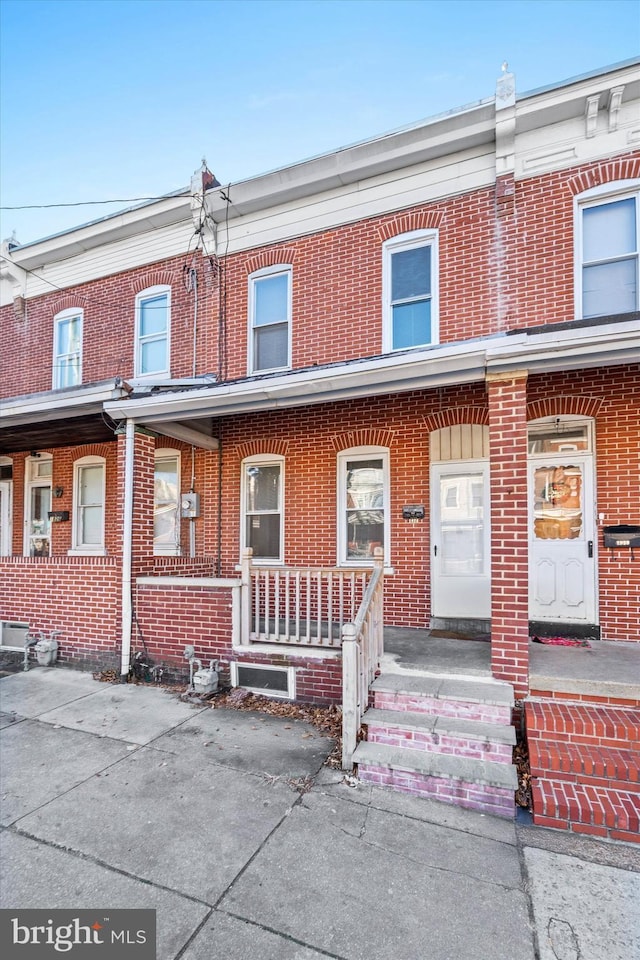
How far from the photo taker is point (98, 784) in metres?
3.51

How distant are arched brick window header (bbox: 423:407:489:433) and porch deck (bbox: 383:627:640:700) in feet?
8.82

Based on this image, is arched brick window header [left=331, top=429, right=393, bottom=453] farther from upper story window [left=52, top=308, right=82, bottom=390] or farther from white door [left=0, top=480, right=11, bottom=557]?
white door [left=0, top=480, right=11, bottom=557]

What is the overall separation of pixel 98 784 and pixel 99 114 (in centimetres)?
1087

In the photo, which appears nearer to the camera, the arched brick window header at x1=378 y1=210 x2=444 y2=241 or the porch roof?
the porch roof

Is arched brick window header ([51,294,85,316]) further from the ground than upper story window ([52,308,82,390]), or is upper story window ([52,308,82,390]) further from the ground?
arched brick window header ([51,294,85,316])

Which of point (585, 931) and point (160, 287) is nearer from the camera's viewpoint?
point (585, 931)

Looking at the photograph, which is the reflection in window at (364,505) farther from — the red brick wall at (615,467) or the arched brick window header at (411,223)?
the arched brick window header at (411,223)

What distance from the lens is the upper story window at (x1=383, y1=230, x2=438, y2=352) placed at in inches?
258

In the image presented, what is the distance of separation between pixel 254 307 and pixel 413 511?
421 centimetres

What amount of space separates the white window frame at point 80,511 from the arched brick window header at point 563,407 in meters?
6.94

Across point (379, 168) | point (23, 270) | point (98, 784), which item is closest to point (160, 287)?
point (23, 270)

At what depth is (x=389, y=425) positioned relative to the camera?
6508mm

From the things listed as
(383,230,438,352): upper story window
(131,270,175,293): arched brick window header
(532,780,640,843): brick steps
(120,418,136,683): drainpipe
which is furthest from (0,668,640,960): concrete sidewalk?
(131,270,175,293): arched brick window header

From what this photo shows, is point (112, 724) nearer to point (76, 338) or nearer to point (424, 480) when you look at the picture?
point (424, 480)
